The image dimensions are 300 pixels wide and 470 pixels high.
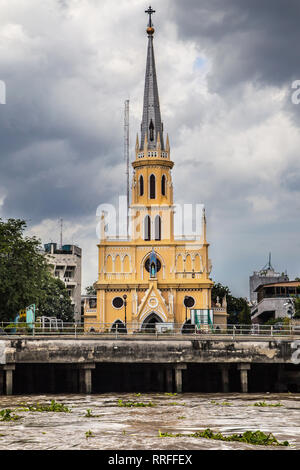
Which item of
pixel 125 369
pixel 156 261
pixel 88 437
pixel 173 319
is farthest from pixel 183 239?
pixel 88 437

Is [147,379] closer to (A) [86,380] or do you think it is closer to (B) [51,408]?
(A) [86,380]

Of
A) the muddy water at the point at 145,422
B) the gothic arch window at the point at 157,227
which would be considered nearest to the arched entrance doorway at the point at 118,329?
the muddy water at the point at 145,422

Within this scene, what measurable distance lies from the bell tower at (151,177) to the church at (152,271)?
13cm

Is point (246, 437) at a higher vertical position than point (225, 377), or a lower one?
lower

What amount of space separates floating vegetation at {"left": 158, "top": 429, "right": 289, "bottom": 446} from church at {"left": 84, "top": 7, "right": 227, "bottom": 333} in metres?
61.0

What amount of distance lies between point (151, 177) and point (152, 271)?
14569 millimetres

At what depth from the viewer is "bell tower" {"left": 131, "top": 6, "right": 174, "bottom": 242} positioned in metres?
99.2

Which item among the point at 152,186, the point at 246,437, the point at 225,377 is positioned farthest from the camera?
the point at 152,186

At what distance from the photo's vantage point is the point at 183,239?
98.0 m

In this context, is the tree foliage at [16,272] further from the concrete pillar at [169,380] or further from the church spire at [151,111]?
the church spire at [151,111]

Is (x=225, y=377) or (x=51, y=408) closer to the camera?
(x=51, y=408)

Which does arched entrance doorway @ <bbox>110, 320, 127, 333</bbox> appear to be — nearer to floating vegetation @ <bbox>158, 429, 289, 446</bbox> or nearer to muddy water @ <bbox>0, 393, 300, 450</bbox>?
muddy water @ <bbox>0, 393, 300, 450</bbox>

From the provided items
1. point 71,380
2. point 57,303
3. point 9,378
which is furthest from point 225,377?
point 57,303

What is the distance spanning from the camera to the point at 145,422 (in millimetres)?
A: 32156
